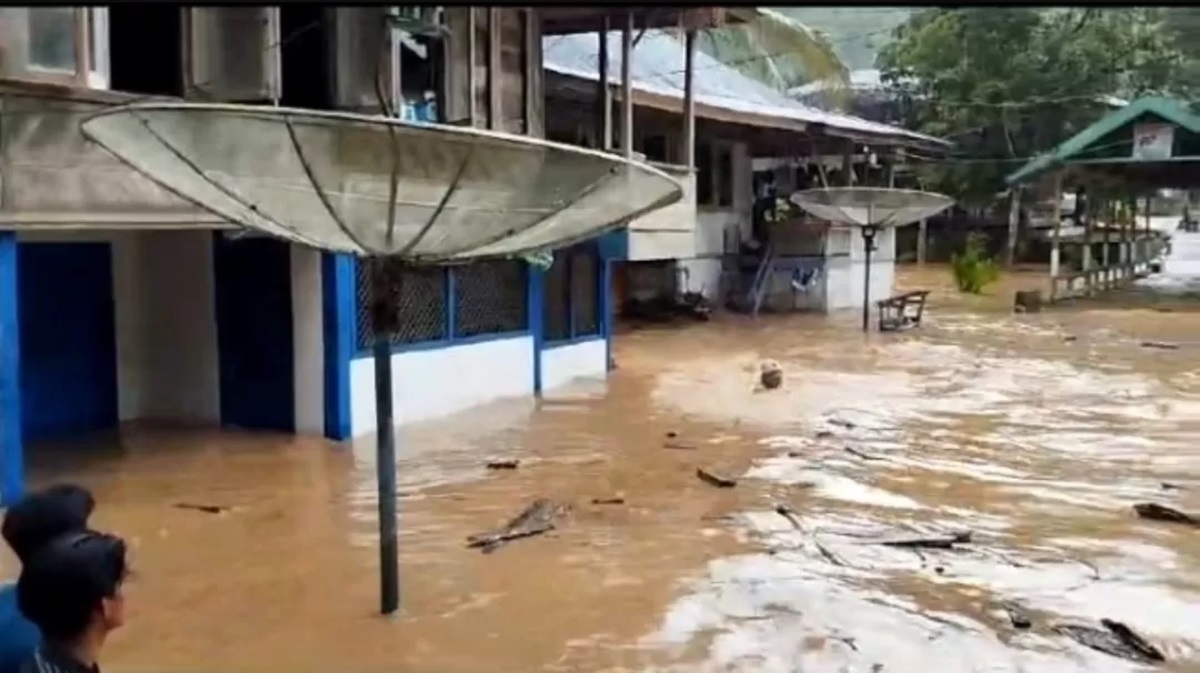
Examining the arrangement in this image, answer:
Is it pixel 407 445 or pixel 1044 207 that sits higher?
pixel 1044 207

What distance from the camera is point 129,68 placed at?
1120 centimetres

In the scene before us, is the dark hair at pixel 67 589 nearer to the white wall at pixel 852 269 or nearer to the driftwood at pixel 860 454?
the driftwood at pixel 860 454

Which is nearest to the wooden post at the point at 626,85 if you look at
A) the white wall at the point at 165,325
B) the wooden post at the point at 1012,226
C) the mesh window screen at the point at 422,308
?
the mesh window screen at the point at 422,308

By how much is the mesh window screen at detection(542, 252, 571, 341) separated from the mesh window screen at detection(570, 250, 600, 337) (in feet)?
0.54

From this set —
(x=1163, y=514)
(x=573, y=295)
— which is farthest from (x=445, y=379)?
(x=1163, y=514)

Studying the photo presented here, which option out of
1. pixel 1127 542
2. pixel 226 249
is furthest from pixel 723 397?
pixel 1127 542

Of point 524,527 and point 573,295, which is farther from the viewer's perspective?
point 573,295

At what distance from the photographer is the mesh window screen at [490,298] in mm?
14008

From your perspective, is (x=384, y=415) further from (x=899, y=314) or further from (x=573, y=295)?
(x=899, y=314)

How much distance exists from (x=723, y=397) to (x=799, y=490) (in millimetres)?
5188

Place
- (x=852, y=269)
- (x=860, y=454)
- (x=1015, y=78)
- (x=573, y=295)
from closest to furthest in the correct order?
(x=860, y=454) → (x=573, y=295) → (x=852, y=269) → (x=1015, y=78)

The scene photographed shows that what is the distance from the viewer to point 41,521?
320 cm

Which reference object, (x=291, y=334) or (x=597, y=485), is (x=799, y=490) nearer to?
(x=597, y=485)

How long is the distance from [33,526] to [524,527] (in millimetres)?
5540
